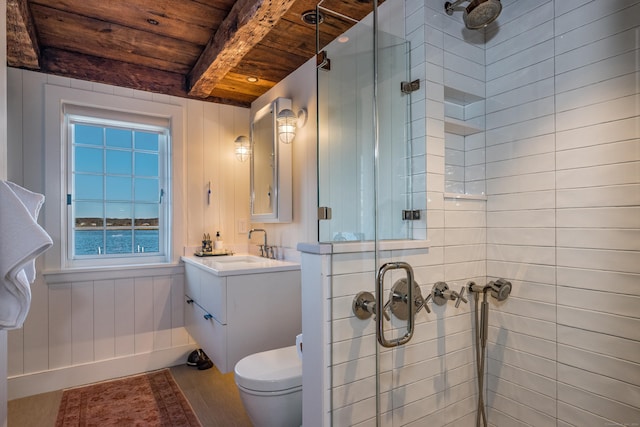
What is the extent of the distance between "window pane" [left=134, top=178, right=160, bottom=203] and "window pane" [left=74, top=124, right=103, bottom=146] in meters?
0.40

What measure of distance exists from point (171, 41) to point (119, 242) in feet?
5.06

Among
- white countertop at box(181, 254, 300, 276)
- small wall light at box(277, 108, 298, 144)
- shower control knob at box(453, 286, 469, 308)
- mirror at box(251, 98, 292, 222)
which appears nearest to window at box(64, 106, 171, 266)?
white countertop at box(181, 254, 300, 276)

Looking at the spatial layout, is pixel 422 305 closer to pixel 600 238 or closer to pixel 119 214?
pixel 600 238

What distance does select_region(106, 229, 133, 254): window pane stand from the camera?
2.74 m

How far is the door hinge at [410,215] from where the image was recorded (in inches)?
63.7

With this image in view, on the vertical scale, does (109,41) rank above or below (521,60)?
above

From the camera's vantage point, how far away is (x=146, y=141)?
114 inches

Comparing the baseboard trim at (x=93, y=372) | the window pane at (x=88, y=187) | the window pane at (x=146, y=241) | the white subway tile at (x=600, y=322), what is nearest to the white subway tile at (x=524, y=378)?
the white subway tile at (x=600, y=322)

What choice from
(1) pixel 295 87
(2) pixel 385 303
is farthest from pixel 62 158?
(2) pixel 385 303

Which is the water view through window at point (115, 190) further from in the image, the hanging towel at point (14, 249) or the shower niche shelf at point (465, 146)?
the shower niche shelf at point (465, 146)

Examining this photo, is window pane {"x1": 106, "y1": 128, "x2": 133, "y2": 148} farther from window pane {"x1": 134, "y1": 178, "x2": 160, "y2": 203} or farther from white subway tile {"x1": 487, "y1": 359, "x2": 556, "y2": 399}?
white subway tile {"x1": 487, "y1": 359, "x2": 556, "y2": 399}

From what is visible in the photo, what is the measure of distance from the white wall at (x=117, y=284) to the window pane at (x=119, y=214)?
0.36 metres

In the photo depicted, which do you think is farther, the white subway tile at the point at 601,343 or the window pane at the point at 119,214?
the window pane at the point at 119,214

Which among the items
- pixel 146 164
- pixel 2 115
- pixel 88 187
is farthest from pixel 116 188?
pixel 2 115
